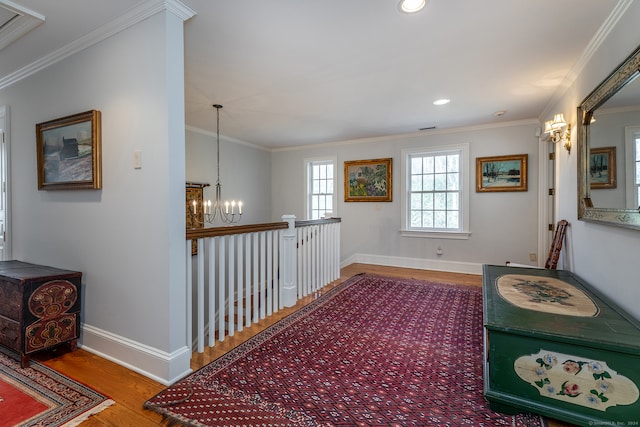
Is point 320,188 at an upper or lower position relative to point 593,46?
lower

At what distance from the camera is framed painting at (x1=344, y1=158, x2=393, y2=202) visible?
214 inches

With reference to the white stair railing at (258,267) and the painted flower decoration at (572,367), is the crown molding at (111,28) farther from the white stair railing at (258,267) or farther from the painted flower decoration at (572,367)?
the painted flower decoration at (572,367)

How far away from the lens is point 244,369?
1935mm

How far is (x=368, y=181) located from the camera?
5609 mm

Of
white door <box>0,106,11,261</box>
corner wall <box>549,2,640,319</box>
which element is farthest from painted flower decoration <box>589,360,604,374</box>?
white door <box>0,106,11,261</box>

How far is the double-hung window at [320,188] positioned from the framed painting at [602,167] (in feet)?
13.6

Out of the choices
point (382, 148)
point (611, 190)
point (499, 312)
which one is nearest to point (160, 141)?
point (499, 312)

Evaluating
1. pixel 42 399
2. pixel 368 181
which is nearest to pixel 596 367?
pixel 42 399

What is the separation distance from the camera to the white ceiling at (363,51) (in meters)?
1.89

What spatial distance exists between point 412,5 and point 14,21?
2.78 meters

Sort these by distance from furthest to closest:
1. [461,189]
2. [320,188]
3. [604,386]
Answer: [320,188], [461,189], [604,386]

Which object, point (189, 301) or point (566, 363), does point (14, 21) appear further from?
point (566, 363)

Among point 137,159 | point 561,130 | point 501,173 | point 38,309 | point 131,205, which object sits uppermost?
point 561,130

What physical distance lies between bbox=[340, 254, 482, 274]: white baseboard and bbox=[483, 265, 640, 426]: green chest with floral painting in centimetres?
317
